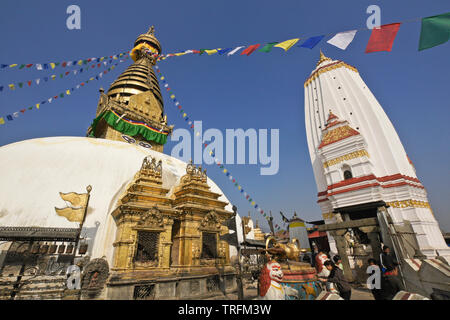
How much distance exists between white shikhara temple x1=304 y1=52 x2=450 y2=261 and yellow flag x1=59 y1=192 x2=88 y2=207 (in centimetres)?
1301

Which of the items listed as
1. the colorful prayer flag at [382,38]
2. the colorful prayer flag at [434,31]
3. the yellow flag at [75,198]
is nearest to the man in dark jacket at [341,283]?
the colorful prayer flag at [434,31]

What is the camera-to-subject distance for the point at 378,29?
6910 mm

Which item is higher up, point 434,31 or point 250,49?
point 250,49

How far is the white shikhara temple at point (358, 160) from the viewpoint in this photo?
14.0 meters

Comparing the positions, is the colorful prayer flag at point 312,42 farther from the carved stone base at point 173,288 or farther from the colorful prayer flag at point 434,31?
the carved stone base at point 173,288

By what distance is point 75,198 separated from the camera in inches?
366

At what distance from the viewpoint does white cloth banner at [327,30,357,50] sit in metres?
7.38

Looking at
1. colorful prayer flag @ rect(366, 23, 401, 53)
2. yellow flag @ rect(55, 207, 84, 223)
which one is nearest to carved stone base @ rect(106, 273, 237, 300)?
yellow flag @ rect(55, 207, 84, 223)

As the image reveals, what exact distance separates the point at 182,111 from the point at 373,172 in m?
16.1

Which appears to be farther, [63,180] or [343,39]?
[63,180]

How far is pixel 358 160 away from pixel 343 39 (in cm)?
1152

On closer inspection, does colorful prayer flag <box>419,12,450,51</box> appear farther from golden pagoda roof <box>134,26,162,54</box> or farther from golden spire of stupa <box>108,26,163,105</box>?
golden pagoda roof <box>134,26,162,54</box>

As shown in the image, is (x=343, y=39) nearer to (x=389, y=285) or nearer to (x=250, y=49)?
(x=250, y=49)

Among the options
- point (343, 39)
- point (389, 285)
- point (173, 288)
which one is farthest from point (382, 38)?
point (173, 288)
